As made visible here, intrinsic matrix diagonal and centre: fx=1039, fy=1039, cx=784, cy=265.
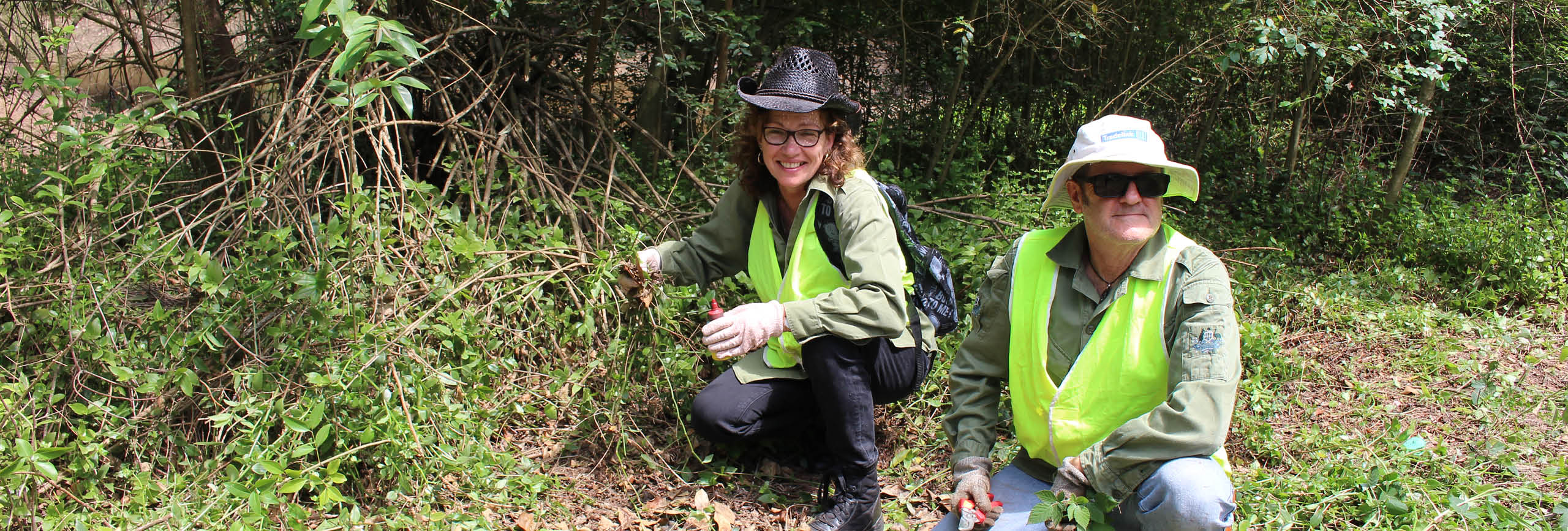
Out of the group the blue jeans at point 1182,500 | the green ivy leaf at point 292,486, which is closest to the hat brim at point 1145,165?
the blue jeans at point 1182,500

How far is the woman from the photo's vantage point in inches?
106

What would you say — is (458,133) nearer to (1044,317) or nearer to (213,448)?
(213,448)

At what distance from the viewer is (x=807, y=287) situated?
9.65 feet

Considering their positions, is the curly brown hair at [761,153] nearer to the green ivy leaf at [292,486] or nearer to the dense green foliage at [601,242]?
the dense green foliage at [601,242]

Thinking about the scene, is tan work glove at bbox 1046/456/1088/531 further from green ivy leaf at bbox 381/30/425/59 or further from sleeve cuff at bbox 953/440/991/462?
green ivy leaf at bbox 381/30/425/59

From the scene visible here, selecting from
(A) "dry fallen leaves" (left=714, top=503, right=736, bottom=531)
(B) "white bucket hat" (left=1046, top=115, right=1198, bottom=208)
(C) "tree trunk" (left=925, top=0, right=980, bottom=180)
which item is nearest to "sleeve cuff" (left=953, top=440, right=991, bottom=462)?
(B) "white bucket hat" (left=1046, top=115, right=1198, bottom=208)

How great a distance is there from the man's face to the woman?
0.61 m

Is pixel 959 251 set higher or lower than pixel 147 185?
lower

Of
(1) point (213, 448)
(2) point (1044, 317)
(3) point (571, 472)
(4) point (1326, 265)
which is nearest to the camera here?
(2) point (1044, 317)

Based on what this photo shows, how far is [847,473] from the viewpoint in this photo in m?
2.98

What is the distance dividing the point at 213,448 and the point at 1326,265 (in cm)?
516

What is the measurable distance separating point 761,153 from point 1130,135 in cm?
117

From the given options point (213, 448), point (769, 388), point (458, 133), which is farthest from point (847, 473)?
point (458, 133)

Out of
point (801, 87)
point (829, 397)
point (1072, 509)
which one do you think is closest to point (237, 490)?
point (829, 397)
